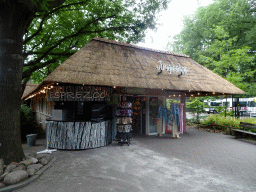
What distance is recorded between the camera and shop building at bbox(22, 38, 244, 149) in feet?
23.3

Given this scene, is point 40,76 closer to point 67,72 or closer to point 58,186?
point 67,72

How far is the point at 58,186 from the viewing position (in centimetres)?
392

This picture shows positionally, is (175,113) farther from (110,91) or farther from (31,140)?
(31,140)

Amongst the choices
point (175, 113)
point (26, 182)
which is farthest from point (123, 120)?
point (26, 182)

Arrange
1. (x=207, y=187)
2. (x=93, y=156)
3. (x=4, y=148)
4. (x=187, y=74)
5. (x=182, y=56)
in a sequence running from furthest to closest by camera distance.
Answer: (x=182, y=56), (x=187, y=74), (x=93, y=156), (x=4, y=148), (x=207, y=187)

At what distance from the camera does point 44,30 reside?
10.7 m

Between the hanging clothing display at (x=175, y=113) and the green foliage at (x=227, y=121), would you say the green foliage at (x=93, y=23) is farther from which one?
the green foliage at (x=227, y=121)

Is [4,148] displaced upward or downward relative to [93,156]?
upward

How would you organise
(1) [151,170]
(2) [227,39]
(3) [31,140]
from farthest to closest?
(2) [227,39] < (3) [31,140] < (1) [151,170]

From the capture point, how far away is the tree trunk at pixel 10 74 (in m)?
4.87

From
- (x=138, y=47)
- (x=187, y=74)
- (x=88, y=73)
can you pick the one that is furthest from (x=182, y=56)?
(x=88, y=73)

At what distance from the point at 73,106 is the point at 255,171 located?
706 centimetres

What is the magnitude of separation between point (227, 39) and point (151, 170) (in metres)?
20.2

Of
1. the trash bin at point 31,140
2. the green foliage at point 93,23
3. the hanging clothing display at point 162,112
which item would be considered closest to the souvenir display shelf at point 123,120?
the hanging clothing display at point 162,112
